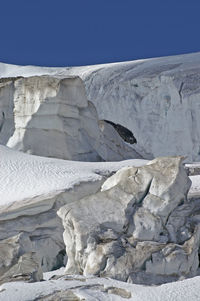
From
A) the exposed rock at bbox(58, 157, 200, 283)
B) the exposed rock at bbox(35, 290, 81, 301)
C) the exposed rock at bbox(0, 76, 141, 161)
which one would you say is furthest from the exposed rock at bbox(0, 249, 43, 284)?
the exposed rock at bbox(0, 76, 141, 161)

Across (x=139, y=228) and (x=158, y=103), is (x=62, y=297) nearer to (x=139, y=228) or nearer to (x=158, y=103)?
(x=139, y=228)

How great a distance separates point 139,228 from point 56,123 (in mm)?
8372

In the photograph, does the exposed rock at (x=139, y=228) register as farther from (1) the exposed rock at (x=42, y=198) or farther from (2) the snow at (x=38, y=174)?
(2) the snow at (x=38, y=174)

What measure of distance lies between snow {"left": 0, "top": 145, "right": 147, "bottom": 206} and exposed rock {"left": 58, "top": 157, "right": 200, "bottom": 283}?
8.09 feet

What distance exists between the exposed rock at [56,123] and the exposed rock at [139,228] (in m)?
7.21

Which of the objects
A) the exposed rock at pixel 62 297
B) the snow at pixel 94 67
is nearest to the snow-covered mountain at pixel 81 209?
the exposed rock at pixel 62 297

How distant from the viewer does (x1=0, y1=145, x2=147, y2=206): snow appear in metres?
11.6

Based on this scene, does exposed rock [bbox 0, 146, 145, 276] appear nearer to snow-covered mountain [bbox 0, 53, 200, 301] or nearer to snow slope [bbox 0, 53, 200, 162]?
snow-covered mountain [bbox 0, 53, 200, 301]

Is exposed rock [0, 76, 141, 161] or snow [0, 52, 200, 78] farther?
snow [0, 52, 200, 78]

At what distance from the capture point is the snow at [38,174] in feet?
38.2

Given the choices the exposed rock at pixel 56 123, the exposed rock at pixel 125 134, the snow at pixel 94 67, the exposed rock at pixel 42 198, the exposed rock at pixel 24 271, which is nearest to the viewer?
the exposed rock at pixel 24 271

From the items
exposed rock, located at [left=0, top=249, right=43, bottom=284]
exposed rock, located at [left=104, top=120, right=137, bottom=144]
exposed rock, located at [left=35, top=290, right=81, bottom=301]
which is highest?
exposed rock, located at [left=104, top=120, right=137, bottom=144]

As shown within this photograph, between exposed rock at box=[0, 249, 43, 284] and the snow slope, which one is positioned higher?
the snow slope

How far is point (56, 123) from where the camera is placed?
656 inches
